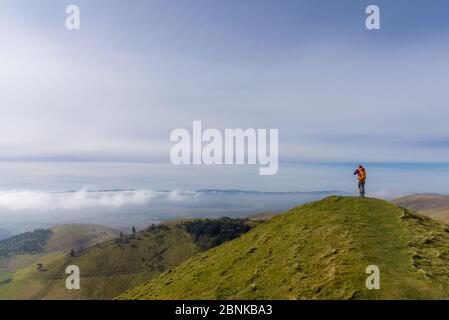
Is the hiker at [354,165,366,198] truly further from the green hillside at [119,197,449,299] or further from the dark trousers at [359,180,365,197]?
the green hillside at [119,197,449,299]

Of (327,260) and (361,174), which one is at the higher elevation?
(361,174)

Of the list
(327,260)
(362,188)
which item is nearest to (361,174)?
(362,188)

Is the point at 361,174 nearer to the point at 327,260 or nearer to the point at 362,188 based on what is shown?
the point at 362,188

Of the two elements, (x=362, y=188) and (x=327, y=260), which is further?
(x=362, y=188)

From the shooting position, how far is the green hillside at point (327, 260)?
2998cm

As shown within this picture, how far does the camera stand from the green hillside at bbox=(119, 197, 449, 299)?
30.0 meters

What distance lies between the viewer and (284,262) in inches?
1473

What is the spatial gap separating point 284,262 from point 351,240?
22.5 ft

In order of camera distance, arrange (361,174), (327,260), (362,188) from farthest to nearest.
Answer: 1. (362,188)
2. (361,174)
3. (327,260)

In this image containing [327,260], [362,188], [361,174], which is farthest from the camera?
[362,188]

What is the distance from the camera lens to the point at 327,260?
35.0m

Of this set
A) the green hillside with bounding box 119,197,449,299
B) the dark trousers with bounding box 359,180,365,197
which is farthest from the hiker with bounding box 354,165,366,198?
the green hillside with bounding box 119,197,449,299
